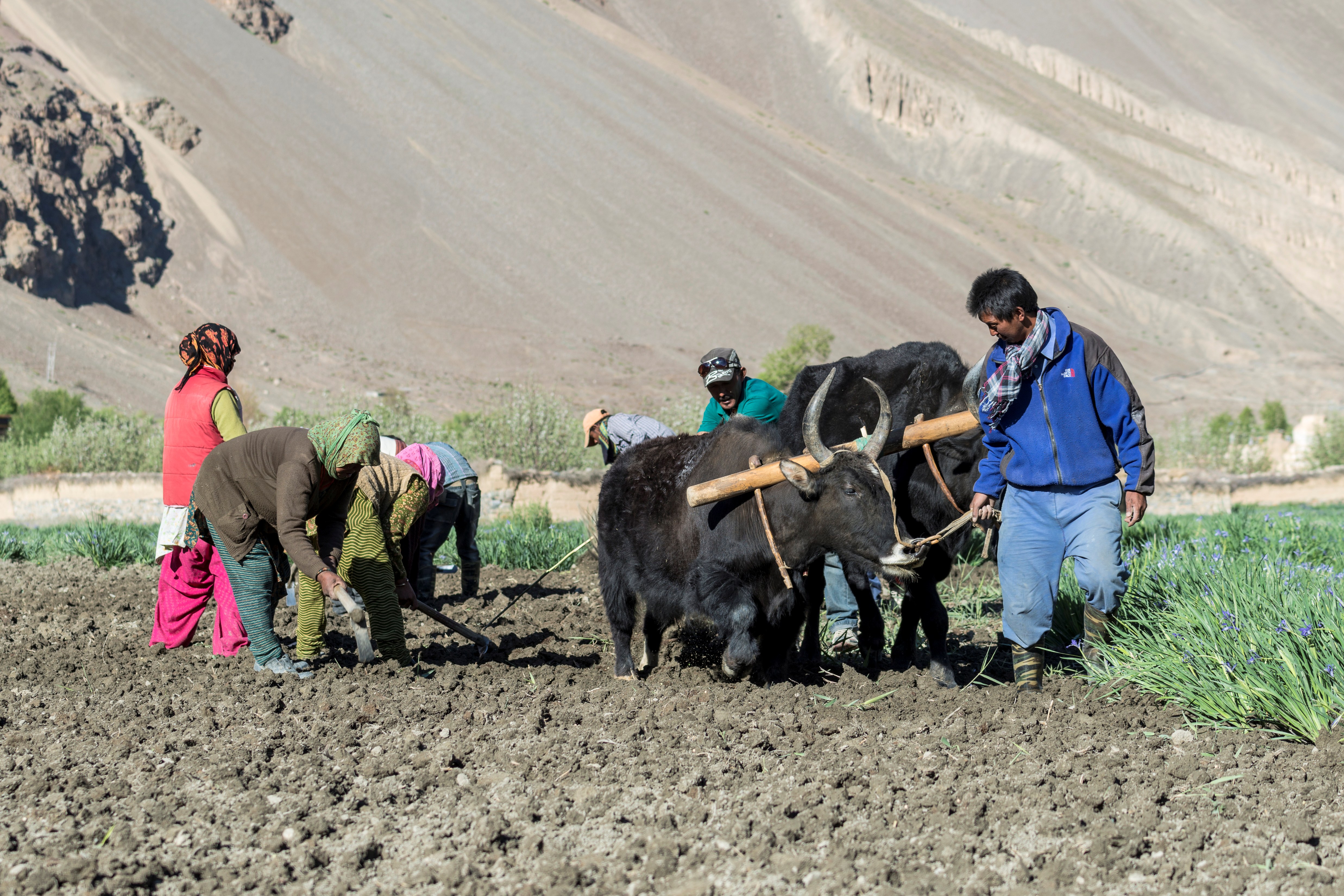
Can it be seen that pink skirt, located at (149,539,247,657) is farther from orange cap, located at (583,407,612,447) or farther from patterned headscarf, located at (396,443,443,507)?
orange cap, located at (583,407,612,447)

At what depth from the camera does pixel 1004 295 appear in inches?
177

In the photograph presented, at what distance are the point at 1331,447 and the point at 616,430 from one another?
759 inches

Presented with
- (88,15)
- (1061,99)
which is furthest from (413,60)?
(1061,99)

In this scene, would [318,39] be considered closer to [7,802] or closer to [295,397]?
[295,397]

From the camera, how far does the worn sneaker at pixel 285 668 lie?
553 centimetres

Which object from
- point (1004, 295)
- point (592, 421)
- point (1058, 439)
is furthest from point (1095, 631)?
point (592, 421)

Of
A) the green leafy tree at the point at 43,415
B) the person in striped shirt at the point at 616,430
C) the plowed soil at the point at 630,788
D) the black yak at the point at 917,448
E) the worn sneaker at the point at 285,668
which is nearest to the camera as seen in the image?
the plowed soil at the point at 630,788

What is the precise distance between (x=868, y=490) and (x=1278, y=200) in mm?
88610

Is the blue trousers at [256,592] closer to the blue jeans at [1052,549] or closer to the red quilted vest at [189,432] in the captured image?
the red quilted vest at [189,432]

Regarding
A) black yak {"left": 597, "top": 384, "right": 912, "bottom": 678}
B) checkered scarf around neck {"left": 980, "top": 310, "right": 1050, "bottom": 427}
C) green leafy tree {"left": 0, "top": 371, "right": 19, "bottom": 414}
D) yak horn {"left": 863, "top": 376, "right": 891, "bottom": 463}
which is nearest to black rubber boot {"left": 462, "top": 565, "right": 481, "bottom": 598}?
black yak {"left": 597, "top": 384, "right": 912, "bottom": 678}

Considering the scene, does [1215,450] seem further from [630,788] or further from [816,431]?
[630,788]

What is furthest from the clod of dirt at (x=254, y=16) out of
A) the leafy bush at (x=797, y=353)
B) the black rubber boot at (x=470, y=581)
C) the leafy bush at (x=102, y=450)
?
the black rubber boot at (x=470, y=581)

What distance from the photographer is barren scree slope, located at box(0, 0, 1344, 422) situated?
55.0m

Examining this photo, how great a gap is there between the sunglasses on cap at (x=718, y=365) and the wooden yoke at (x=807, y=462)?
46.7 inches
